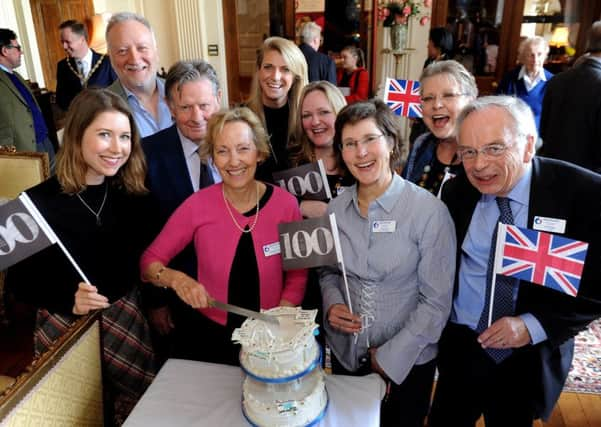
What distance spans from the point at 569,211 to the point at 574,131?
7.10 ft

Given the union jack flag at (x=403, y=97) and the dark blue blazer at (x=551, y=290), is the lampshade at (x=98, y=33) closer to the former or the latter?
the union jack flag at (x=403, y=97)

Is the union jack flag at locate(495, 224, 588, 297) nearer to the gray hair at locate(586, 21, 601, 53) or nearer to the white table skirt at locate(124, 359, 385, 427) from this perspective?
the white table skirt at locate(124, 359, 385, 427)

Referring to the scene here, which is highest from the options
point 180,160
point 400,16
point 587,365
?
point 400,16

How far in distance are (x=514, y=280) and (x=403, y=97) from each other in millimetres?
1397

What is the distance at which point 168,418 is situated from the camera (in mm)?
1188

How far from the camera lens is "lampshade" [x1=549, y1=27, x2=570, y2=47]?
5230mm

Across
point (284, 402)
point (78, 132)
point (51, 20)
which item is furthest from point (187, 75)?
point (51, 20)

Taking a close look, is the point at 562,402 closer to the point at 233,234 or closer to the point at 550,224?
the point at 550,224

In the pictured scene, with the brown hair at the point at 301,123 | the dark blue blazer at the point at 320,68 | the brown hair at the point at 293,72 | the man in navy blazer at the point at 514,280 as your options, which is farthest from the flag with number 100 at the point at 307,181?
the dark blue blazer at the point at 320,68

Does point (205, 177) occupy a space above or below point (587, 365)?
above

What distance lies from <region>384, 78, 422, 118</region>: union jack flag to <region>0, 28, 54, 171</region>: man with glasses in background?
9.76 feet

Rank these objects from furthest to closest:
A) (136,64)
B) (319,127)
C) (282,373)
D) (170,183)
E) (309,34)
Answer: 1. (309,34)
2. (136,64)
3. (319,127)
4. (170,183)
5. (282,373)

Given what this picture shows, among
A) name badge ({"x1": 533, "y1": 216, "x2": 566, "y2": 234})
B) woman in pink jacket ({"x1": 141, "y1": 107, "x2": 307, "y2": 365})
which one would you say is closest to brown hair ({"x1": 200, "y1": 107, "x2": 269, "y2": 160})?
woman in pink jacket ({"x1": 141, "y1": 107, "x2": 307, "y2": 365})

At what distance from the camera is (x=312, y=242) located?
4.48ft
